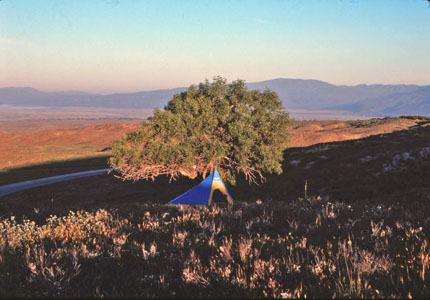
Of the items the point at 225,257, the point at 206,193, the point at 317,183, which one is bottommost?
the point at 317,183

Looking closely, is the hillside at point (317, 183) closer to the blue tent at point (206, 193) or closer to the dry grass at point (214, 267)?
the blue tent at point (206, 193)

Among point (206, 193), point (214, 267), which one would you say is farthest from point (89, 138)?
point (214, 267)

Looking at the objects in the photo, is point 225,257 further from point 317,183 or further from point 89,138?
point 89,138

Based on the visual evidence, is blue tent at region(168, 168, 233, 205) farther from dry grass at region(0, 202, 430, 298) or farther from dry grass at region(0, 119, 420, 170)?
dry grass at region(0, 119, 420, 170)

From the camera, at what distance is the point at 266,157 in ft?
106

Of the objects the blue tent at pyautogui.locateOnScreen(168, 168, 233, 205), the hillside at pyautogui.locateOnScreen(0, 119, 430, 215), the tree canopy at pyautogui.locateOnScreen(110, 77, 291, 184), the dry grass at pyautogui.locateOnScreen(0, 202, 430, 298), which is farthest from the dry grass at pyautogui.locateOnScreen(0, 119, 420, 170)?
the dry grass at pyautogui.locateOnScreen(0, 202, 430, 298)

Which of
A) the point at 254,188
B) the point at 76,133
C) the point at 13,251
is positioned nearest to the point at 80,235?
the point at 13,251

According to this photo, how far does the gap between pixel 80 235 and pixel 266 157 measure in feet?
90.1

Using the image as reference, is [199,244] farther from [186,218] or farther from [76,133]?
[76,133]

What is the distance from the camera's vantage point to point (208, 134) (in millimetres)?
32531

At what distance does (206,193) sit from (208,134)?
9841mm

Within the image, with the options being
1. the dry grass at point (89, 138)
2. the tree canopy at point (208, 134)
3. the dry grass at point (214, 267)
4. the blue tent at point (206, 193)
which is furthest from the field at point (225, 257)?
the dry grass at point (89, 138)

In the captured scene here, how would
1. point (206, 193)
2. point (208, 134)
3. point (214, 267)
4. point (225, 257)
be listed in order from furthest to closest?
point (208, 134)
point (206, 193)
point (225, 257)
point (214, 267)

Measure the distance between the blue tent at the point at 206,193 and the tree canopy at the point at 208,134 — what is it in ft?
22.0
